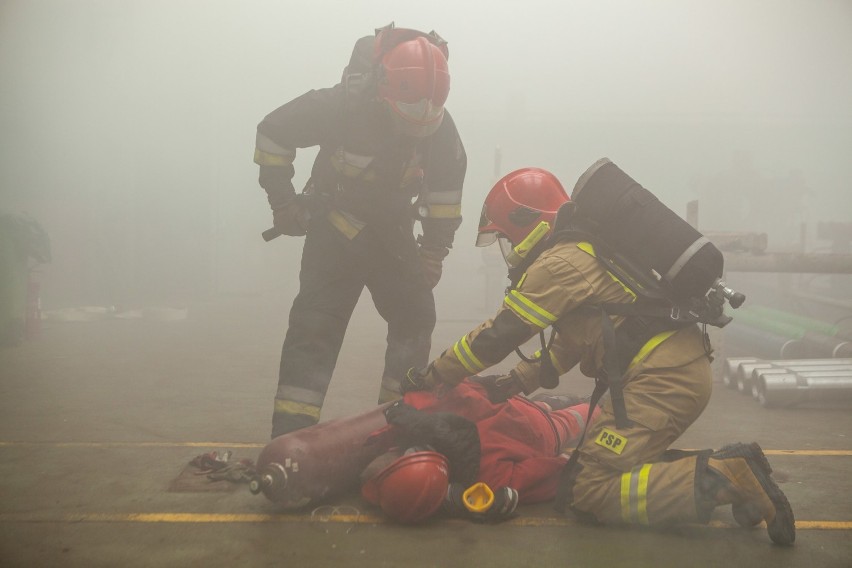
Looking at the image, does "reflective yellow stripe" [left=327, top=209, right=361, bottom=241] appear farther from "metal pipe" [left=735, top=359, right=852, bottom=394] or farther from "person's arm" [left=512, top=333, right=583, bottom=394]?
"metal pipe" [left=735, top=359, right=852, bottom=394]

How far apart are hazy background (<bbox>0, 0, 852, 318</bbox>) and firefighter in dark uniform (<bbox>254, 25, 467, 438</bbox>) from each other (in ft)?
24.7

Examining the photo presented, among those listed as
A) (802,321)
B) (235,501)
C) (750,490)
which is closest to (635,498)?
(750,490)

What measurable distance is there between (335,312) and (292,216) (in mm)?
529

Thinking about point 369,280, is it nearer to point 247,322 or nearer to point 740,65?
point 247,322

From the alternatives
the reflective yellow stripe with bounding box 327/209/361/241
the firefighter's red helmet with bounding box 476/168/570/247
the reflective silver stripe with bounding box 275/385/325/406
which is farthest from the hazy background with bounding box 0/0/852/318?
the firefighter's red helmet with bounding box 476/168/570/247

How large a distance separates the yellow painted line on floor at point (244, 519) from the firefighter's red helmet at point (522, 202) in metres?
1.12

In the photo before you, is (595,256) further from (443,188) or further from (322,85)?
(322,85)

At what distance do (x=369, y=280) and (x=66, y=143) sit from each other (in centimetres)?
1165

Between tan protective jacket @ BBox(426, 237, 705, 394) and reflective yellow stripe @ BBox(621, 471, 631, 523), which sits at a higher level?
tan protective jacket @ BBox(426, 237, 705, 394)

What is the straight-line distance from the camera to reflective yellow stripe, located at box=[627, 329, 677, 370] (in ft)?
8.75

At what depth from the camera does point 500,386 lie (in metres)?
3.20

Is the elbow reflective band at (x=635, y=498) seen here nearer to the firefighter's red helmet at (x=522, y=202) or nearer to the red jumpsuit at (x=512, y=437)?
the red jumpsuit at (x=512, y=437)

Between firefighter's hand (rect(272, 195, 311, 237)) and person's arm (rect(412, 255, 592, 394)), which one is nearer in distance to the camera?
person's arm (rect(412, 255, 592, 394))

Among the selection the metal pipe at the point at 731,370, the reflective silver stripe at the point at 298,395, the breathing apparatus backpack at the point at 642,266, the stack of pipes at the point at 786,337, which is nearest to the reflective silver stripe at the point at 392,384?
the reflective silver stripe at the point at 298,395
